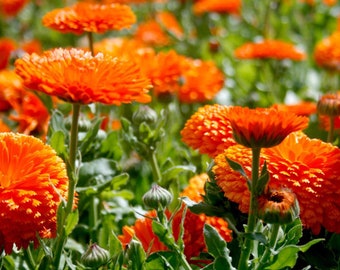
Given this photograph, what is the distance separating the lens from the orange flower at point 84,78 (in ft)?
4.58

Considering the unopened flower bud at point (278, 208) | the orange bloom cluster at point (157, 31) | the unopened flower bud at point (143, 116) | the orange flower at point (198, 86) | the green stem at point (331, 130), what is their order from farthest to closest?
the orange bloom cluster at point (157, 31) → the orange flower at point (198, 86) → the unopened flower bud at point (143, 116) → the green stem at point (331, 130) → the unopened flower bud at point (278, 208)

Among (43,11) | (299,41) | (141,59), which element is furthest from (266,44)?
(43,11)

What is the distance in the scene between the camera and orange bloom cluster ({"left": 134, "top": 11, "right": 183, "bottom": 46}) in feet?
13.1

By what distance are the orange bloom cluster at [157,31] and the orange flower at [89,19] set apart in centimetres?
179

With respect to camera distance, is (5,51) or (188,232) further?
(5,51)

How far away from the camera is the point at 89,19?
6.42ft

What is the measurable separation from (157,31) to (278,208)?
9.69ft

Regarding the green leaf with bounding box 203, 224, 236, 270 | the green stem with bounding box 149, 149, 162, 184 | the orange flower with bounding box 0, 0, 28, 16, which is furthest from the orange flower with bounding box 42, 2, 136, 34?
the orange flower with bounding box 0, 0, 28, 16

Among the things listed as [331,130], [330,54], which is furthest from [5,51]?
[331,130]

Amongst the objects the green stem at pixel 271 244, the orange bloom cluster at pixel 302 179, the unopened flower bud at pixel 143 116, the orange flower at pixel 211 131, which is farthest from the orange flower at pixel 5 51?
the green stem at pixel 271 244

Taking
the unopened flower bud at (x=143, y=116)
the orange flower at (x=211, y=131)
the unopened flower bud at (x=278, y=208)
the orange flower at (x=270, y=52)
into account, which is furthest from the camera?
the orange flower at (x=270, y=52)

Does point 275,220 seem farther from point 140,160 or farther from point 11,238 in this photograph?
point 140,160

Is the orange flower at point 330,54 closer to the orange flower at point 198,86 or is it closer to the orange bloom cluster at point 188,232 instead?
the orange flower at point 198,86

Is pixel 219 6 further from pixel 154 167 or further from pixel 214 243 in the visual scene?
pixel 214 243
